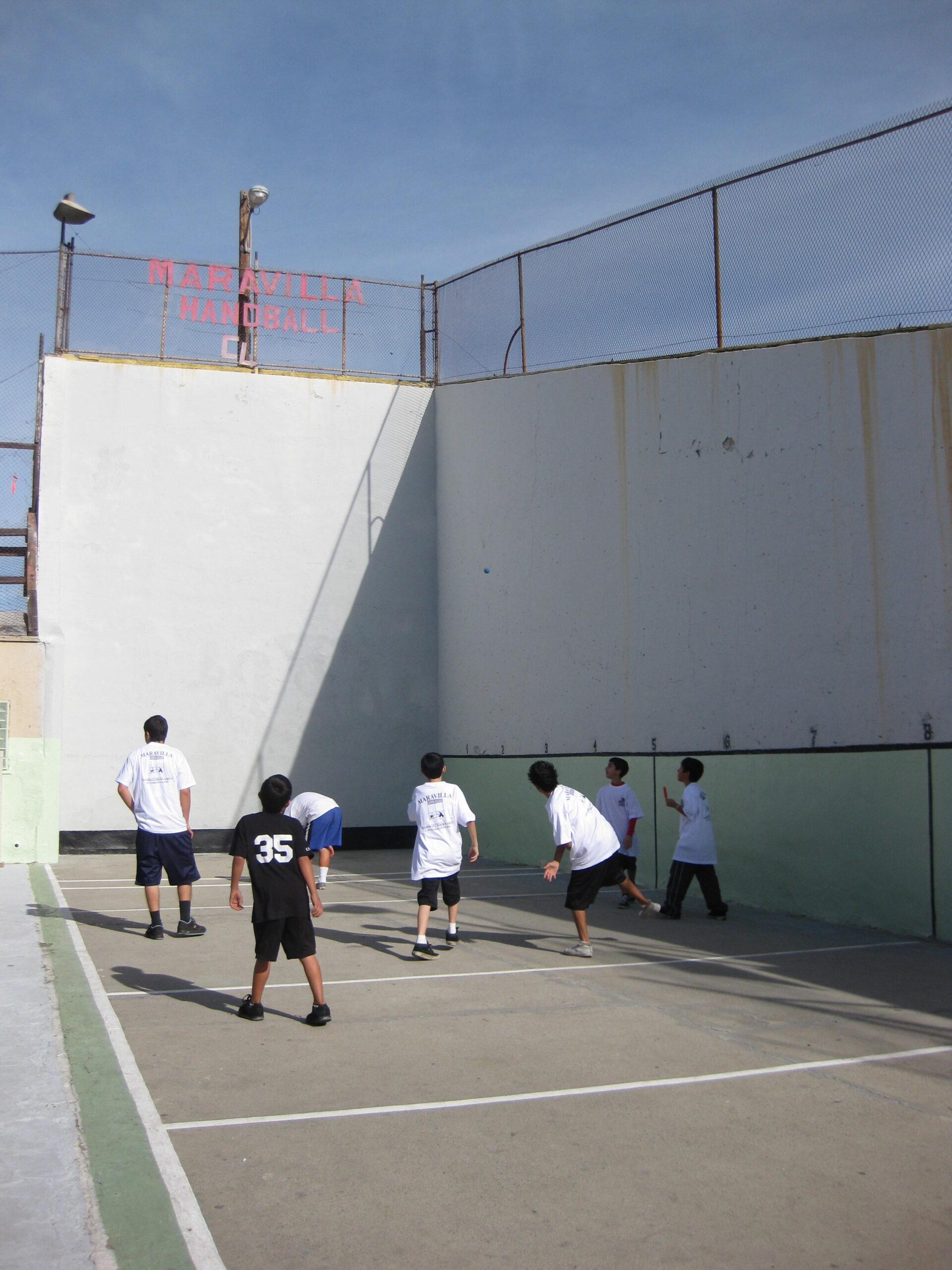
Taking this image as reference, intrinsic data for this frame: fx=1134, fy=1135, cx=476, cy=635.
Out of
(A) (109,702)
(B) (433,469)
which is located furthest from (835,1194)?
(B) (433,469)

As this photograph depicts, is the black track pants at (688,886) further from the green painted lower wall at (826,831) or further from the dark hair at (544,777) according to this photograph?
the dark hair at (544,777)

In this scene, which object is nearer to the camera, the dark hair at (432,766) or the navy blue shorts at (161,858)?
the dark hair at (432,766)

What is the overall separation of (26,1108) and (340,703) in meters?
13.3

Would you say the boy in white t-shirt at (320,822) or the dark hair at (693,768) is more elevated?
the dark hair at (693,768)

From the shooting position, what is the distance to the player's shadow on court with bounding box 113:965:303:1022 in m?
6.91

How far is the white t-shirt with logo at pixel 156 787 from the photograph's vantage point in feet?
30.1

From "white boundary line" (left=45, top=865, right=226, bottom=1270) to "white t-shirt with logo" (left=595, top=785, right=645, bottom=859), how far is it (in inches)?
221

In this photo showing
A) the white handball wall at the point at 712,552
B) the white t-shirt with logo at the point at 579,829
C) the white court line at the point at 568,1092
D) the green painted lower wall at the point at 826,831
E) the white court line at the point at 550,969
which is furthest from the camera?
the white handball wall at the point at 712,552

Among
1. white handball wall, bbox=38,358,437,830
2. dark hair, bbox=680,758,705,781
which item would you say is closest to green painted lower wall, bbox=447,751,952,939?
dark hair, bbox=680,758,705,781

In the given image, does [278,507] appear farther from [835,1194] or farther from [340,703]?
[835,1194]

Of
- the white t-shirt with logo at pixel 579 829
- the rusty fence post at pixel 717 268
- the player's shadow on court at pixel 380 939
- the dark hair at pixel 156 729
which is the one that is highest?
the rusty fence post at pixel 717 268

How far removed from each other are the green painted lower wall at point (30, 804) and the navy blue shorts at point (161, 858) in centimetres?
647

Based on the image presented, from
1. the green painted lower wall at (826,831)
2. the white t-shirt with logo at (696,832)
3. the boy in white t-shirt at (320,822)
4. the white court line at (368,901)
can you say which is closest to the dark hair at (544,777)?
the white t-shirt with logo at (696,832)

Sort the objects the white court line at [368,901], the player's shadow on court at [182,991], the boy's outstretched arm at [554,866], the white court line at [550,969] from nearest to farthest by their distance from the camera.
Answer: the player's shadow on court at [182,991]
the white court line at [550,969]
the boy's outstretched arm at [554,866]
the white court line at [368,901]
